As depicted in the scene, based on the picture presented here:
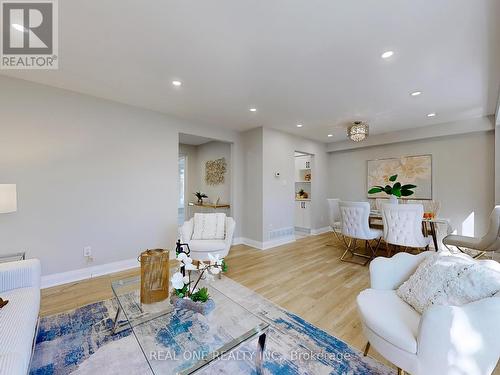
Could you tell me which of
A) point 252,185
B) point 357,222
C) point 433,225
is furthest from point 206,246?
point 433,225

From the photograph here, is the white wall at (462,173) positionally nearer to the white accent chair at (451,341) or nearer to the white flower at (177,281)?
the white accent chair at (451,341)

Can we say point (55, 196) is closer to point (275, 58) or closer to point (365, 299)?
point (275, 58)

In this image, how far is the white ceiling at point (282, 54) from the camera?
5.21ft

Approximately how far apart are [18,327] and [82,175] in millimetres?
2149

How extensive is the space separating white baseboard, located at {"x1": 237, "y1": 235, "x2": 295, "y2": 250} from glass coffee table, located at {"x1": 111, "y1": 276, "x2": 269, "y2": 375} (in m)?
2.80

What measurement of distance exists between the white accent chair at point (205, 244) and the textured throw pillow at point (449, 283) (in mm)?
2057

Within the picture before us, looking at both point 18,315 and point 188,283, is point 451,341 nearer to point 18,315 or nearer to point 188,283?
point 188,283

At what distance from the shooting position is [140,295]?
5.35ft

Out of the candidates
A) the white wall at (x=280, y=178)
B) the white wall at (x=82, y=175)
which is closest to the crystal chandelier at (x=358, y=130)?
the white wall at (x=280, y=178)

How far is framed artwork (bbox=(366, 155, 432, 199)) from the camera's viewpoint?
464 centimetres

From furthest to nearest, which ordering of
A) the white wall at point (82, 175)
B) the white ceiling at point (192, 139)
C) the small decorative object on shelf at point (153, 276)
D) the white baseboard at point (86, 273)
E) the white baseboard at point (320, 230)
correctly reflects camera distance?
1. the white baseboard at point (320, 230)
2. the white ceiling at point (192, 139)
3. the white baseboard at point (86, 273)
4. the white wall at point (82, 175)
5. the small decorative object on shelf at point (153, 276)

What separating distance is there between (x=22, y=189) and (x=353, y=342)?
3.79 m

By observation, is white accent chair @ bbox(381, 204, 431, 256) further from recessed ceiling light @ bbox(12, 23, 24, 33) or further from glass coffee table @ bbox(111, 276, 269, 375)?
recessed ceiling light @ bbox(12, 23, 24, 33)

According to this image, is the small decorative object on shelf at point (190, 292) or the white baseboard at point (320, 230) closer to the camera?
the small decorative object on shelf at point (190, 292)
